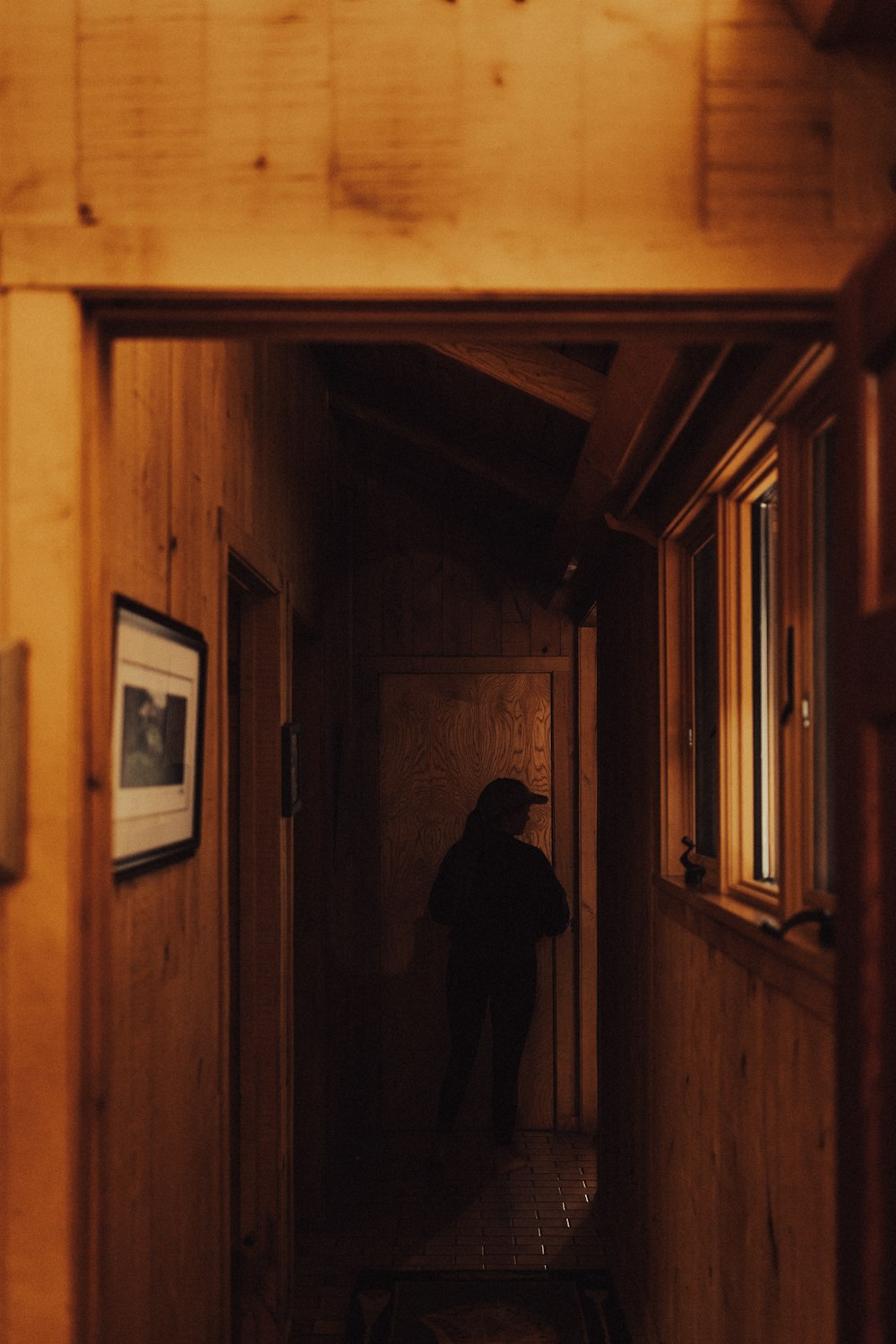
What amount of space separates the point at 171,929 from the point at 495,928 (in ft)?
8.89

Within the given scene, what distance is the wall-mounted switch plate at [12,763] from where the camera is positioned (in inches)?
Result: 44.0

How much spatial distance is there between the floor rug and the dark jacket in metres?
1.30

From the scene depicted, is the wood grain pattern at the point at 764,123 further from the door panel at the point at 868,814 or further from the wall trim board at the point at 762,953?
the wall trim board at the point at 762,953

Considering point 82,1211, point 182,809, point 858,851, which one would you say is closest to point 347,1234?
point 182,809

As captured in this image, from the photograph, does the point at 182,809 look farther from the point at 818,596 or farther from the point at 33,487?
the point at 818,596

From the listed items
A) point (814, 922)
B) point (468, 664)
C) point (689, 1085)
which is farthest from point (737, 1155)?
point (468, 664)

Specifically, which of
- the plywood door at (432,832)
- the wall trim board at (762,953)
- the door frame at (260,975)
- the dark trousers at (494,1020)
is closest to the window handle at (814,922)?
the wall trim board at (762,953)

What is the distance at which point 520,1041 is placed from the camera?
4613 millimetres

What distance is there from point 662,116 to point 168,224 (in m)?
0.55

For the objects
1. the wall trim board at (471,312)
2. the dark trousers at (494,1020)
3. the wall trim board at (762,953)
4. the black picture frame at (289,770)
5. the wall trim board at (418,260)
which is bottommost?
the dark trousers at (494,1020)

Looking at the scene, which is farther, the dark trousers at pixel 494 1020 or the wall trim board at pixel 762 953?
the dark trousers at pixel 494 1020

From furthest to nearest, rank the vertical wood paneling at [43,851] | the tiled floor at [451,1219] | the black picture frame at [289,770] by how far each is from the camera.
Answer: the tiled floor at [451,1219]
the black picture frame at [289,770]
the vertical wood paneling at [43,851]

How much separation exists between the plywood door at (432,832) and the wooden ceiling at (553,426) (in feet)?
2.20

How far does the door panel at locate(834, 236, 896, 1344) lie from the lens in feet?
3.34
